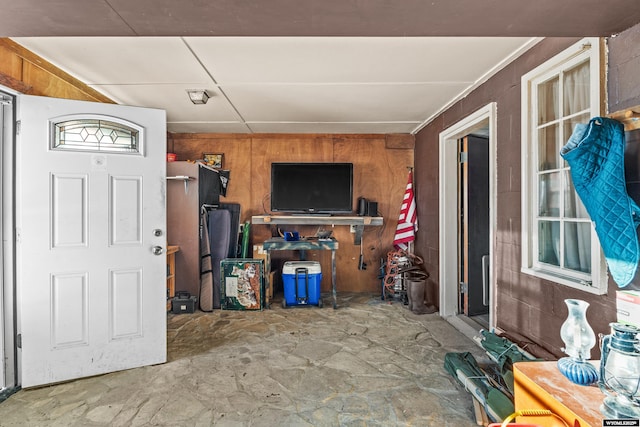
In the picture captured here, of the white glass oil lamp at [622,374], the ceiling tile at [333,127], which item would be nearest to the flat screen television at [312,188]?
the ceiling tile at [333,127]

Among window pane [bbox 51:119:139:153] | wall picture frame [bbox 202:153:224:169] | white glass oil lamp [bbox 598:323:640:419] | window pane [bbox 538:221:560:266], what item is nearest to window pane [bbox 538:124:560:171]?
window pane [bbox 538:221:560:266]

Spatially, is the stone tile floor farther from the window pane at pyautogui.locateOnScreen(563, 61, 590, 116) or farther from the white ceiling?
the white ceiling

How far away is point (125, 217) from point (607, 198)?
304 cm

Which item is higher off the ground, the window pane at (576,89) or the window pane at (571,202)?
the window pane at (576,89)

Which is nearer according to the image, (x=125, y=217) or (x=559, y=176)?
(x=559, y=176)

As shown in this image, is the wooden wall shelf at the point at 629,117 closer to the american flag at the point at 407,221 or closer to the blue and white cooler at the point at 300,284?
the american flag at the point at 407,221

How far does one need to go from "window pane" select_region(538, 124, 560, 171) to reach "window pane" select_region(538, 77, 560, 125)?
0.07m

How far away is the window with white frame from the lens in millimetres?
1771

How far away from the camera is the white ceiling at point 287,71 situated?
219cm

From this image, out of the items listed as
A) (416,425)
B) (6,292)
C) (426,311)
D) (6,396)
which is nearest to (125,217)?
(6,292)

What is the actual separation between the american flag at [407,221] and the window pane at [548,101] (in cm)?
237

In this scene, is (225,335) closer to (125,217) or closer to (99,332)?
(99,332)

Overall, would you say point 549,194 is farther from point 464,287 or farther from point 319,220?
point 319,220

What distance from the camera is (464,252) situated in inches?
148
